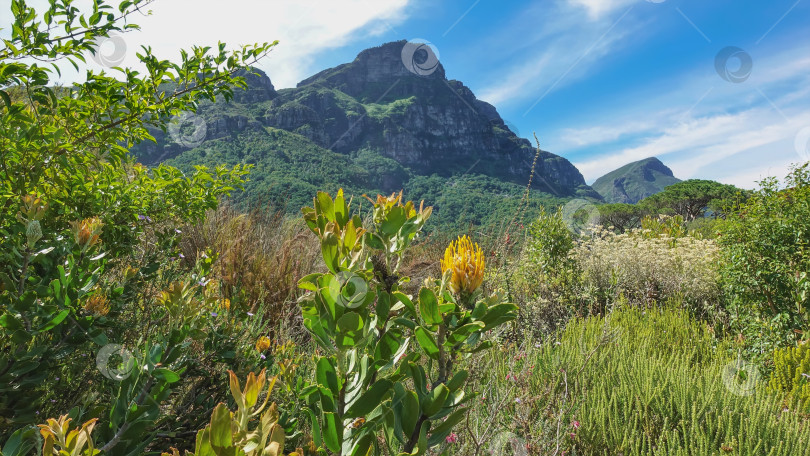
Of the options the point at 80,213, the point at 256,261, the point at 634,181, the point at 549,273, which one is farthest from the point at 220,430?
the point at 634,181

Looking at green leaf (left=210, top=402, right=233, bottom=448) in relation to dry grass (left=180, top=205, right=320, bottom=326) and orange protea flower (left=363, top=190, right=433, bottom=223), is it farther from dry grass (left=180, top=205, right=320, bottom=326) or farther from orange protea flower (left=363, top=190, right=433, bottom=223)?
dry grass (left=180, top=205, right=320, bottom=326)

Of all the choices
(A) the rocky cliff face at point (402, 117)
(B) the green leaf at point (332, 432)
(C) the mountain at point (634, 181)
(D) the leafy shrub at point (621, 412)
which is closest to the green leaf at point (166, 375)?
(B) the green leaf at point (332, 432)

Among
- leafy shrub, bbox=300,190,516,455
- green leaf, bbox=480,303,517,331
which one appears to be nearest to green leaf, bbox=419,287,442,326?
leafy shrub, bbox=300,190,516,455

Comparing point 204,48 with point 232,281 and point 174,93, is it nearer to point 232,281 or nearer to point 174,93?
point 174,93

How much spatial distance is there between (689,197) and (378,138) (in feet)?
211

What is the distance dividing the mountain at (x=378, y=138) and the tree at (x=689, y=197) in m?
13.5

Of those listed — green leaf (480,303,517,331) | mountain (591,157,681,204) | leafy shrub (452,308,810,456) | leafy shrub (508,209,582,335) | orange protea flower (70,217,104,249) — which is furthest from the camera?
mountain (591,157,681,204)

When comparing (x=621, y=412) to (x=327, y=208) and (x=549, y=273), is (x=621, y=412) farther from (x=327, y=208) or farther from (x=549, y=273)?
(x=549, y=273)

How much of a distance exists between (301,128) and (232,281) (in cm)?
7727

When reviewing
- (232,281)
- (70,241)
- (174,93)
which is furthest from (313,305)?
(232,281)

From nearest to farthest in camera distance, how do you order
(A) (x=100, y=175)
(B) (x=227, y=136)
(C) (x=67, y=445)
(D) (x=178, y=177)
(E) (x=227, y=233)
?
(C) (x=67, y=445), (A) (x=100, y=175), (D) (x=178, y=177), (E) (x=227, y=233), (B) (x=227, y=136)

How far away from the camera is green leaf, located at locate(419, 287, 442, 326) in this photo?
0.56 m

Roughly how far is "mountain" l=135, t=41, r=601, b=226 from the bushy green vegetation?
109 ft

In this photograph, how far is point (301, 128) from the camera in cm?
7550
